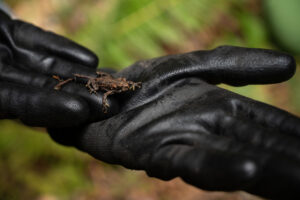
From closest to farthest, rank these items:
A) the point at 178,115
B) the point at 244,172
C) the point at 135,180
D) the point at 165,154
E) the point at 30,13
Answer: the point at 244,172 < the point at 165,154 < the point at 178,115 < the point at 135,180 < the point at 30,13

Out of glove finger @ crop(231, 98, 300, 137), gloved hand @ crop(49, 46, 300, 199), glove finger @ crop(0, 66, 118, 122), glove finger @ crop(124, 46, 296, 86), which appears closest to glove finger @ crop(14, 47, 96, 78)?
glove finger @ crop(0, 66, 118, 122)

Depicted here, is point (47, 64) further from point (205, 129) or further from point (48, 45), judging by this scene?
point (205, 129)

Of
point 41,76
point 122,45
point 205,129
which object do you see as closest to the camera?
point 205,129

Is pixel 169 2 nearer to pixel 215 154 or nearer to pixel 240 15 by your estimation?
pixel 240 15

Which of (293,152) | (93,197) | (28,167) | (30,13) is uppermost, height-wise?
(293,152)

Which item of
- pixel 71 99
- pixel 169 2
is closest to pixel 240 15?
pixel 169 2

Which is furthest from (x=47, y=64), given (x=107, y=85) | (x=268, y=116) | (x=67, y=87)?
(x=268, y=116)
